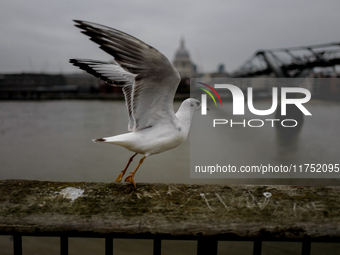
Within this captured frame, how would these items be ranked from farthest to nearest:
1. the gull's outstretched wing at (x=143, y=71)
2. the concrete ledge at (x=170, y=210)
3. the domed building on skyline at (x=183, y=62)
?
the domed building on skyline at (x=183, y=62), the gull's outstretched wing at (x=143, y=71), the concrete ledge at (x=170, y=210)

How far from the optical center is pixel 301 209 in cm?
102

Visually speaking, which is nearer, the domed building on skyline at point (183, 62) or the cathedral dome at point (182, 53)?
the domed building on skyline at point (183, 62)

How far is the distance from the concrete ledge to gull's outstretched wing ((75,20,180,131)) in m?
0.67

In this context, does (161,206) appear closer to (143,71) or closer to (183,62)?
(143,71)

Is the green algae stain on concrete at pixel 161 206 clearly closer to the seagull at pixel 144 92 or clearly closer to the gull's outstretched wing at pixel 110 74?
the seagull at pixel 144 92

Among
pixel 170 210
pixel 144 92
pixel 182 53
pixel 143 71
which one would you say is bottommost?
pixel 170 210

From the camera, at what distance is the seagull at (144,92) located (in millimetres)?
1500

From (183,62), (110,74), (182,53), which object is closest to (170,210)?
(110,74)

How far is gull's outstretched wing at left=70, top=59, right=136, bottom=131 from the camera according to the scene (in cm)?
191

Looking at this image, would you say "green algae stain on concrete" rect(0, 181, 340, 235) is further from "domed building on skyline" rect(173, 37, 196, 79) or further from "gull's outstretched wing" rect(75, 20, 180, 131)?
"domed building on skyline" rect(173, 37, 196, 79)

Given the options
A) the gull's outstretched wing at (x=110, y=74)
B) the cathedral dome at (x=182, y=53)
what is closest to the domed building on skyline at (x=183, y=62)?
the cathedral dome at (x=182, y=53)

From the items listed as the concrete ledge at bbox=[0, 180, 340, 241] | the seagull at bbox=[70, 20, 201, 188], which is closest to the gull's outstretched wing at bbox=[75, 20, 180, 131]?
the seagull at bbox=[70, 20, 201, 188]

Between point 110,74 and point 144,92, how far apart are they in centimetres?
33

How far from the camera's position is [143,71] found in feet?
5.47
